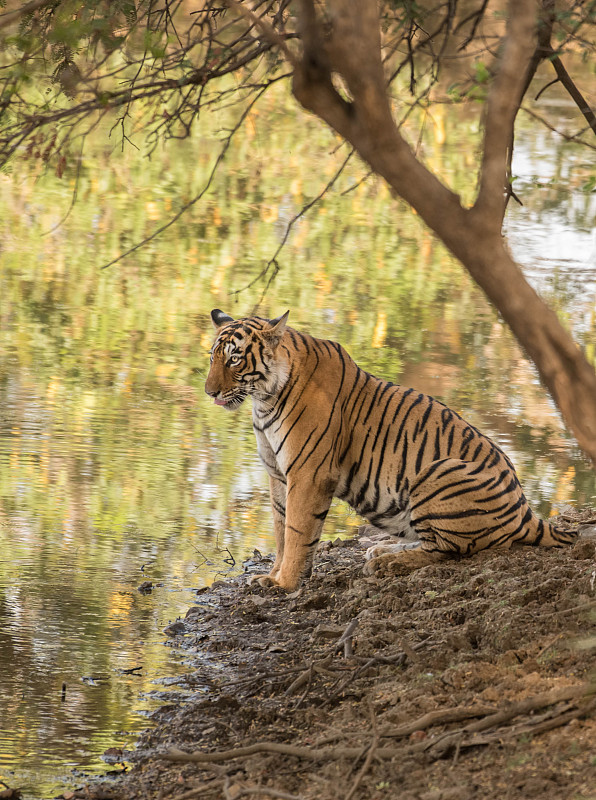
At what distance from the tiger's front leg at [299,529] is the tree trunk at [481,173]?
282 cm

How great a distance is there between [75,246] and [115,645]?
26.7 ft

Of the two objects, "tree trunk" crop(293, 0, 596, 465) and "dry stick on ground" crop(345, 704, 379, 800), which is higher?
"tree trunk" crop(293, 0, 596, 465)

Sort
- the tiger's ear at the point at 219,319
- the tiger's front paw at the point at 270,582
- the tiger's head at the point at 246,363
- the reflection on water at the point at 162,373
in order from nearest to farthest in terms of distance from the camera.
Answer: the reflection on water at the point at 162,373 → the tiger's head at the point at 246,363 → the tiger's front paw at the point at 270,582 → the tiger's ear at the point at 219,319

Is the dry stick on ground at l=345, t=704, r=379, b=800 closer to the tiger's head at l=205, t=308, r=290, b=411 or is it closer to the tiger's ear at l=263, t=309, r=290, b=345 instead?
the tiger's head at l=205, t=308, r=290, b=411

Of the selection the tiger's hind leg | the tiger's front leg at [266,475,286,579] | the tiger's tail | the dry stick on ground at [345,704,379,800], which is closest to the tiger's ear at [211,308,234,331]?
the tiger's front leg at [266,475,286,579]

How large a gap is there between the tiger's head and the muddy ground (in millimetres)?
962

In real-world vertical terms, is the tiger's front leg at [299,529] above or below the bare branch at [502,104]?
→ below

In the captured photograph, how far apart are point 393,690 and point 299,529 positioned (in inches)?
63.5

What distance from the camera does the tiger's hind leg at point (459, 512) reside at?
17.5 feet

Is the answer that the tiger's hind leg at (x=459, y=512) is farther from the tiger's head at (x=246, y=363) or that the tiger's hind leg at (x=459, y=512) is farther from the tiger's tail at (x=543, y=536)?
the tiger's head at (x=246, y=363)

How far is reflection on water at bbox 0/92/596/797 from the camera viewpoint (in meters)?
4.91

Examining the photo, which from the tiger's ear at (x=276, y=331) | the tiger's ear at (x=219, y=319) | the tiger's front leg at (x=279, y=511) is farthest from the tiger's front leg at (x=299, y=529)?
the tiger's ear at (x=219, y=319)

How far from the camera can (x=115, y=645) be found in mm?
4996

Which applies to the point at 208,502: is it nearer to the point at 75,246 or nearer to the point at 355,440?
the point at 355,440
